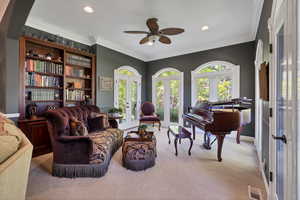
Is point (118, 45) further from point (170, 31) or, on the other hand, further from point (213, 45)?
point (213, 45)

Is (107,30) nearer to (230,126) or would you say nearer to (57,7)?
(57,7)

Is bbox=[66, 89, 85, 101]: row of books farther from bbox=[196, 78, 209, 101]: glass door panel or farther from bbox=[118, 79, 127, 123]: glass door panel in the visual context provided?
bbox=[196, 78, 209, 101]: glass door panel

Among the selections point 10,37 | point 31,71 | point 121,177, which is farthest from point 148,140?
point 10,37

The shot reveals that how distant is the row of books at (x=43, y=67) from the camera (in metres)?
3.08

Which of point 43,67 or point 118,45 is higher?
point 118,45

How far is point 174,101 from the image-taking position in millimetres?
5766

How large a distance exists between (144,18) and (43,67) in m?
2.61

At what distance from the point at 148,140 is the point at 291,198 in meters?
1.81

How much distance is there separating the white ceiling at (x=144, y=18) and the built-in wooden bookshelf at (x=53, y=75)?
0.51 m

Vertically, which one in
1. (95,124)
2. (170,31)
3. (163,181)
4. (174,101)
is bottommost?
(163,181)

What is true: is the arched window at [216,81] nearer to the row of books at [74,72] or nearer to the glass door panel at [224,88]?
the glass door panel at [224,88]

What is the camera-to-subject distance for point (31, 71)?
122 inches

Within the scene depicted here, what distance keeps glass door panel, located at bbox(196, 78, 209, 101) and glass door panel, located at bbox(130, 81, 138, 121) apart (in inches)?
97.6

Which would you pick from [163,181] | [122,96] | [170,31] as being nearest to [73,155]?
[163,181]
